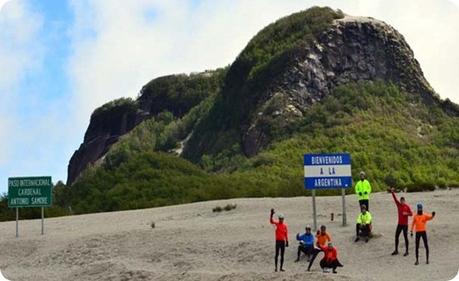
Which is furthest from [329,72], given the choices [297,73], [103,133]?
[103,133]

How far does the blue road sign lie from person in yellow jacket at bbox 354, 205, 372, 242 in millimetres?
2366

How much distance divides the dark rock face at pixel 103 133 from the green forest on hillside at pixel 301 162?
40.7 m

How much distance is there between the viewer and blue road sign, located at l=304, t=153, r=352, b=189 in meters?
26.1

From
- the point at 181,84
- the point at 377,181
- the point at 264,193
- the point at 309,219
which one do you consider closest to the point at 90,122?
the point at 181,84

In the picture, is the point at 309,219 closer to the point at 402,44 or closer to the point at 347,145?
the point at 347,145

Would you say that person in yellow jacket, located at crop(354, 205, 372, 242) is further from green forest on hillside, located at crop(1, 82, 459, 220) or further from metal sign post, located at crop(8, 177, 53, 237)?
green forest on hillside, located at crop(1, 82, 459, 220)

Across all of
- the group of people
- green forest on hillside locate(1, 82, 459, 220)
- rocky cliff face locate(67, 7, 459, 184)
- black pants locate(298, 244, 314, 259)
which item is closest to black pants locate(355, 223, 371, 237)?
the group of people

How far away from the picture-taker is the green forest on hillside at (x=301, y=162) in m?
51.4

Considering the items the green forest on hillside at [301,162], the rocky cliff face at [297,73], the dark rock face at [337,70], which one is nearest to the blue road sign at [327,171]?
the green forest on hillside at [301,162]

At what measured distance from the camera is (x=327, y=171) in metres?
26.2

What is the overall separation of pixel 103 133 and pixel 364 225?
396 feet

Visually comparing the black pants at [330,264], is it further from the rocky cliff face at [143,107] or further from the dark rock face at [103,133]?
the dark rock face at [103,133]

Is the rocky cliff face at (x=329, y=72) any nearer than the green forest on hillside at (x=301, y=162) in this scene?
No

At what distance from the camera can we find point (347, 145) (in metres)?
70.3
